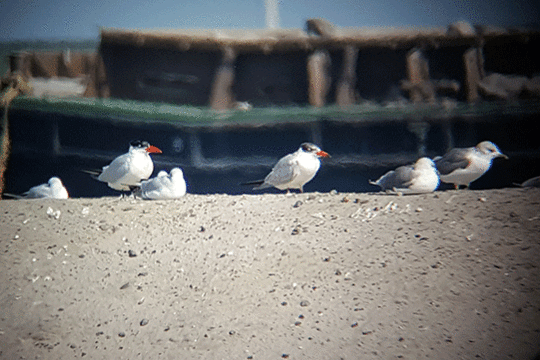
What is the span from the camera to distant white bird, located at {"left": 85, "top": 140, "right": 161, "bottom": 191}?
12.1 feet

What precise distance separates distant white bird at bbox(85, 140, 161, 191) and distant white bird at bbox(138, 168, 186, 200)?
0.34m

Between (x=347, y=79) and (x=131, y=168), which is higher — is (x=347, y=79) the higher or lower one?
the higher one

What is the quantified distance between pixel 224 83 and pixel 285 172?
1520mm

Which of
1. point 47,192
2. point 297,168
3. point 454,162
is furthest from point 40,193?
point 454,162

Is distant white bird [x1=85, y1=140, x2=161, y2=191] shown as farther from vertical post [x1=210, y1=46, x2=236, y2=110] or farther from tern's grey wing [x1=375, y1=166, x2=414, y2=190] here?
tern's grey wing [x1=375, y1=166, x2=414, y2=190]

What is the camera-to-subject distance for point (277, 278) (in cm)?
226

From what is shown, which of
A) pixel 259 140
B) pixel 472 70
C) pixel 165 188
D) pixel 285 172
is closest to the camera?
pixel 165 188

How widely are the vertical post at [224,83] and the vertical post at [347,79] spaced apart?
1064 millimetres

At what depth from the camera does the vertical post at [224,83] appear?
460cm

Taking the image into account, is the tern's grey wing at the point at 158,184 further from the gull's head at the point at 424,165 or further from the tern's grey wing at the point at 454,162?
the tern's grey wing at the point at 454,162

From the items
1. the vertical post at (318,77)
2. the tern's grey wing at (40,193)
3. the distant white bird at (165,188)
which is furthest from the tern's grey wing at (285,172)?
the tern's grey wing at (40,193)

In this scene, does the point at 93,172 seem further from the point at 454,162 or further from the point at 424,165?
the point at 454,162

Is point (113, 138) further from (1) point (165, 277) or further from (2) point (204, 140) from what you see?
(1) point (165, 277)

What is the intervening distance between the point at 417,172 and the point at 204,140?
7.68 feet
